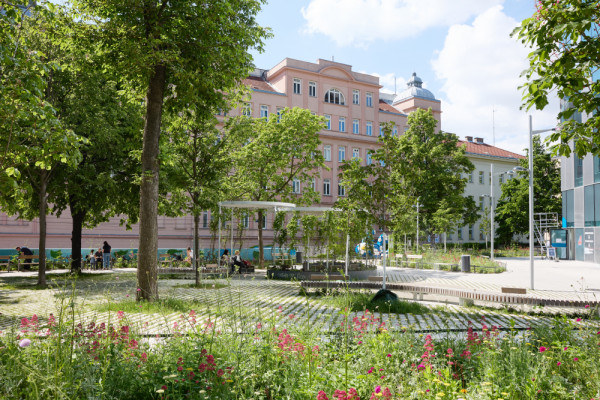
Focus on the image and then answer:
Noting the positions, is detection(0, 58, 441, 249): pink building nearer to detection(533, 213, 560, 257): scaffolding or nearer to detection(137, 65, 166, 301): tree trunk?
detection(533, 213, 560, 257): scaffolding

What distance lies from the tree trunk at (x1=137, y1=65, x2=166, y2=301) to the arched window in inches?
1543

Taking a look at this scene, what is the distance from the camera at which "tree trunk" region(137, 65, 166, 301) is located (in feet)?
38.2

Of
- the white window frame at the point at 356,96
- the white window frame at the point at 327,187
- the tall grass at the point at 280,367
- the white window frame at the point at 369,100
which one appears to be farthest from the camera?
the white window frame at the point at 369,100

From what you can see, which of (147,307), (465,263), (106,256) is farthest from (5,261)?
(465,263)

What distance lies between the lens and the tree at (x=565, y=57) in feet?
17.1

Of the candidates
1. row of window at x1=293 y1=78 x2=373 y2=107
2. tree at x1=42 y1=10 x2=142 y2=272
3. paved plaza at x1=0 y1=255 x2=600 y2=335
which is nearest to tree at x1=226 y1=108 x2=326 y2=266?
tree at x1=42 y1=10 x2=142 y2=272

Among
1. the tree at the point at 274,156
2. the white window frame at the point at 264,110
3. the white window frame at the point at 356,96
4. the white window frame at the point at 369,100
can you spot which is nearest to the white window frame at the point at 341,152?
the white window frame at the point at 356,96

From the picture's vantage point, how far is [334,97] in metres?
50.8

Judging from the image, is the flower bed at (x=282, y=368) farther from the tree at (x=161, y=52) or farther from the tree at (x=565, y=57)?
the tree at (x=161, y=52)

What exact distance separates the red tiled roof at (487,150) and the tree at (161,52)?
198ft

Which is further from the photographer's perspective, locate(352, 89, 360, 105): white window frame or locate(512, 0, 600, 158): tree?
locate(352, 89, 360, 105): white window frame

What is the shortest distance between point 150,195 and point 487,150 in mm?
66605

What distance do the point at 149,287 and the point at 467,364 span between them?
8594 mm

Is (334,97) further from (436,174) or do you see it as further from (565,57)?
(565,57)
